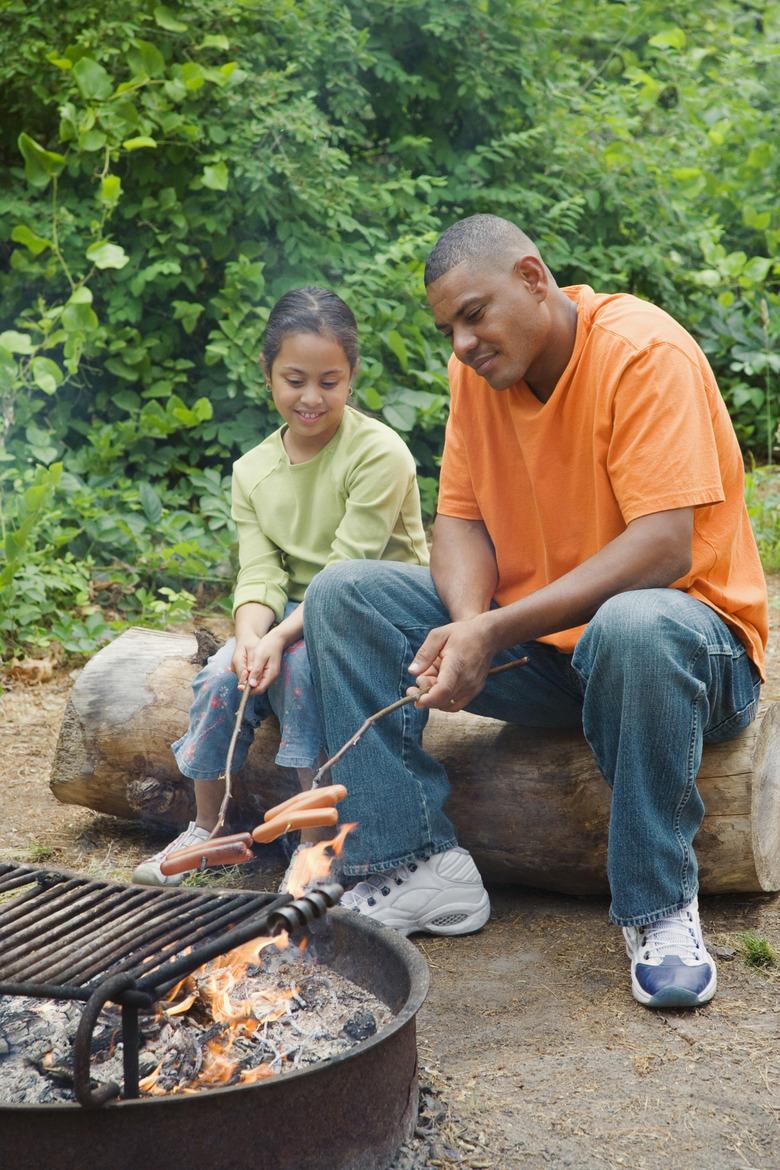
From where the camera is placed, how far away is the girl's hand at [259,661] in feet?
10.3

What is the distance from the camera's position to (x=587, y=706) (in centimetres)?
272

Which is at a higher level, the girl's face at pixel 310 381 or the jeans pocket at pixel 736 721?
the girl's face at pixel 310 381

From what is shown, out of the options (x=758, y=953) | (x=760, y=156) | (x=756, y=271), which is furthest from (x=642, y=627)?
(x=760, y=156)

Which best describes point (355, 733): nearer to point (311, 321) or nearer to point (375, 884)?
point (375, 884)

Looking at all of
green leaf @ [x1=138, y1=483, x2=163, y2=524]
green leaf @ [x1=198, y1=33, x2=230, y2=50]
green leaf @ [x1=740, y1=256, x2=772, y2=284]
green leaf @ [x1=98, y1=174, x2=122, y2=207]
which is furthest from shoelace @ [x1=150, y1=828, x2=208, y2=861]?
green leaf @ [x1=740, y1=256, x2=772, y2=284]

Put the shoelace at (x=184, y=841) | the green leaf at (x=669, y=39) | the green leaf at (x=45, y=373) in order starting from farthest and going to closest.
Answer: the green leaf at (x=669, y=39) < the green leaf at (x=45, y=373) < the shoelace at (x=184, y=841)

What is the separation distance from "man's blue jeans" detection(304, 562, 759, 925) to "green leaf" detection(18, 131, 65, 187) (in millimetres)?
3476

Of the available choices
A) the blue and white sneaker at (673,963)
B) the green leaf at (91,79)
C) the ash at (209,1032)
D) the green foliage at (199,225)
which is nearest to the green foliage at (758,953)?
the blue and white sneaker at (673,963)

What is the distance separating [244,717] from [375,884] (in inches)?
22.2

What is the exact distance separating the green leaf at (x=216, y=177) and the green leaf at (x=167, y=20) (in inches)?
26.6

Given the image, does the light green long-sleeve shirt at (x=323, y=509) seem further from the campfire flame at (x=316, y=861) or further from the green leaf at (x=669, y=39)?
the green leaf at (x=669, y=39)

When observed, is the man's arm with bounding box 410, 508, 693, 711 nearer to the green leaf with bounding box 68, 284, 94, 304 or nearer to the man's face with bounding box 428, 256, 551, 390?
the man's face with bounding box 428, 256, 551, 390

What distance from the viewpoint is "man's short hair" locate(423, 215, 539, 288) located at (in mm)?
2814

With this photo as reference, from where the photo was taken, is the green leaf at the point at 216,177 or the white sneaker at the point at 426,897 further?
the green leaf at the point at 216,177
